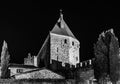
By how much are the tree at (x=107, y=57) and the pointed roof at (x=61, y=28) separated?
2526cm

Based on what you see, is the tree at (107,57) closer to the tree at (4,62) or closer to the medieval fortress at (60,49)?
the tree at (4,62)

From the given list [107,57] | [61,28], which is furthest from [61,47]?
[107,57]

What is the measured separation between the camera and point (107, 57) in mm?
41500

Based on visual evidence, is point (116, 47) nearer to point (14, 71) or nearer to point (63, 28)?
point (14, 71)

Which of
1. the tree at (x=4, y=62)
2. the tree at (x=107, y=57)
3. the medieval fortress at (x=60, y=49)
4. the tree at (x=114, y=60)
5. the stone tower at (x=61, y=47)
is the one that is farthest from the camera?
the stone tower at (x=61, y=47)

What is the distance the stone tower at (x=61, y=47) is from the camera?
6506cm

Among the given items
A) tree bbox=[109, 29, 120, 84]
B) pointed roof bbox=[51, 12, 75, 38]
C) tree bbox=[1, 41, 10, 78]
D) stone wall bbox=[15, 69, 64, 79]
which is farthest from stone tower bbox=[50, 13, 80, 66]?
tree bbox=[109, 29, 120, 84]

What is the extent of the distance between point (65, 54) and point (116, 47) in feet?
79.1

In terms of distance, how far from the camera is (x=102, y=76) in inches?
1604

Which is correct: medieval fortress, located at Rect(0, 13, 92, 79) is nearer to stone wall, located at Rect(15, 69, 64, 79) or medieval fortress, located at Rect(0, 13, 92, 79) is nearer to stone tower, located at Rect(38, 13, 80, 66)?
stone tower, located at Rect(38, 13, 80, 66)

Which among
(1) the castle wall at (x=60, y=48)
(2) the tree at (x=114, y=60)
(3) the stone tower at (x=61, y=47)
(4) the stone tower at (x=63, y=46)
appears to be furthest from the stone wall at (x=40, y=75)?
(2) the tree at (x=114, y=60)

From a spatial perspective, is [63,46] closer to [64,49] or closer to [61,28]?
[64,49]

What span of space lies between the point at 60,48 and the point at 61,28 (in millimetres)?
5388

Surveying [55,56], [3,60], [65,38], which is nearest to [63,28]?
[65,38]
